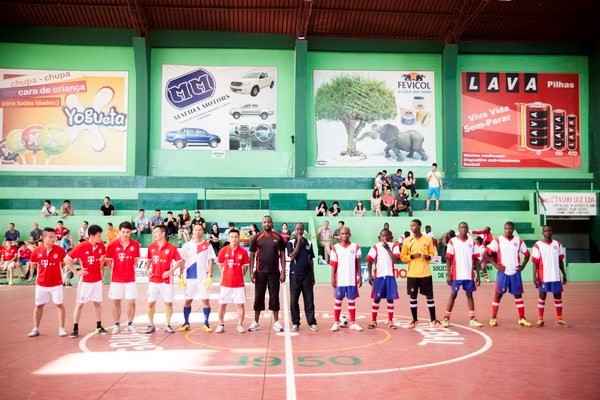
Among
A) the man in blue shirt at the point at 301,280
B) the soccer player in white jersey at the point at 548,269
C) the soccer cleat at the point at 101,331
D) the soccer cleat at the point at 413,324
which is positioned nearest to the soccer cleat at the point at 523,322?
the soccer player in white jersey at the point at 548,269

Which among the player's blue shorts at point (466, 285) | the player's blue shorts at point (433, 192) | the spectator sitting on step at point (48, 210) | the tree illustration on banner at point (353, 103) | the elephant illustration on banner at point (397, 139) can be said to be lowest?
the player's blue shorts at point (466, 285)

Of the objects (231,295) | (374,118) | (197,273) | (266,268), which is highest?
(374,118)

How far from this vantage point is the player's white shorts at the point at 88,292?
395 inches

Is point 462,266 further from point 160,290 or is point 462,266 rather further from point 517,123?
point 517,123

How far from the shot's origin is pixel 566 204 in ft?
85.7

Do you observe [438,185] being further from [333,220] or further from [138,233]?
[138,233]

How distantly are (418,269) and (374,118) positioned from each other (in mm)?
18345

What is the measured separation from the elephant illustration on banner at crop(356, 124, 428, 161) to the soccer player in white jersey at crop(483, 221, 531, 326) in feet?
55.7

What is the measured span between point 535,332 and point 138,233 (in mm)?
18377

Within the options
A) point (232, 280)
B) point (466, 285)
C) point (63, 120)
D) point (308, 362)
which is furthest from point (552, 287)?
point (63, 120)

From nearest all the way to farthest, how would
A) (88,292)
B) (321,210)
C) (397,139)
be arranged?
1. (88,292)
2. (321,210)
3. (397,139)

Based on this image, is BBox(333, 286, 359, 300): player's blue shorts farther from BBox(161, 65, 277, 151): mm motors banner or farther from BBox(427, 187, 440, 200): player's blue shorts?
BBox(161, 65, 277, 151): mm motors banner

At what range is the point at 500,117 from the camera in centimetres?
2856

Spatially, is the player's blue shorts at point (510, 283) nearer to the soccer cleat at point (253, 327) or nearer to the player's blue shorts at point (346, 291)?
the player's blue shorts at point (346, 291)
